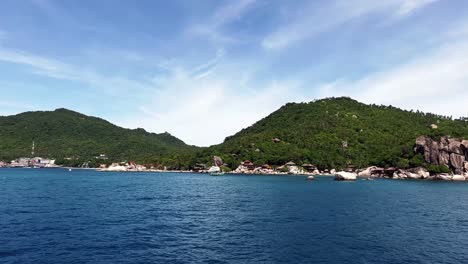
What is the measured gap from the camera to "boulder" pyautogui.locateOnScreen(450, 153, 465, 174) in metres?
178

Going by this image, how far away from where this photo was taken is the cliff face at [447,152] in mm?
177625

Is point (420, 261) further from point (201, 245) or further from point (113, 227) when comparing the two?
point (113, 227)

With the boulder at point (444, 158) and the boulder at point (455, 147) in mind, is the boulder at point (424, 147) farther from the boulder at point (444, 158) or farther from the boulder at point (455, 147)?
the boulder at point (455, 147)

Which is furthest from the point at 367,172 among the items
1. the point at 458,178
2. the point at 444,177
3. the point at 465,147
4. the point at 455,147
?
the point at 465,147

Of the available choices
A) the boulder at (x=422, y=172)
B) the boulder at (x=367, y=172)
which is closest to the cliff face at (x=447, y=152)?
the boulder at (x=422, y=172)

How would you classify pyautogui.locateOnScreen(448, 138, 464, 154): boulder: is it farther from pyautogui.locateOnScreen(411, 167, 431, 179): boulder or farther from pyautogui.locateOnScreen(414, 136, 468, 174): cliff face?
pyautogui.locateOnScreen(411, 167, 431, 179): boulder

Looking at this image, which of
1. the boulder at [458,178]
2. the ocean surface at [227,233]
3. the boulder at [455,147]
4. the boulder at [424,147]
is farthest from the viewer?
the boulder at [424,147]

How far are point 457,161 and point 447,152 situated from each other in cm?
614

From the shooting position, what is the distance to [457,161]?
7032 inches

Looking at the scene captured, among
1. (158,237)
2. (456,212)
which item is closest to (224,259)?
(158,237)

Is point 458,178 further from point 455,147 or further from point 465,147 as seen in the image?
point 465,147

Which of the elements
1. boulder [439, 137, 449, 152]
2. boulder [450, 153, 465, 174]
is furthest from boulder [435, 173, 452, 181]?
boulder [439, 137, 449, 152]

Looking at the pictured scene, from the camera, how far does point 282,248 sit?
121 feet

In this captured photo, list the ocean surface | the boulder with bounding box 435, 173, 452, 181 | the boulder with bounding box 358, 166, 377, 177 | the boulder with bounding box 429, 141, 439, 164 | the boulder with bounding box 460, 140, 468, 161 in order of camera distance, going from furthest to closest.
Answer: the boulder with bounding box 358, 166, 377, 177, the boulder with bounding box 429, 141, 439, 164, the boulder with bounding box 460, 140, 468, 161, the boulder with bounding box 435, 173, 452, 181, the ocean surface
